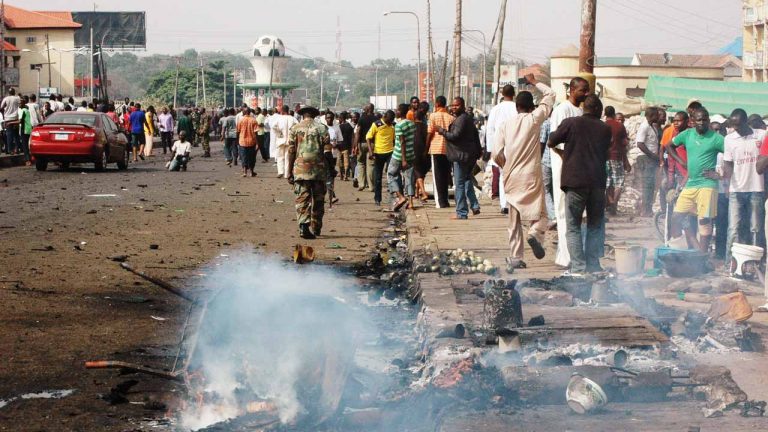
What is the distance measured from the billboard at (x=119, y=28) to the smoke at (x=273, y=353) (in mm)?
116018

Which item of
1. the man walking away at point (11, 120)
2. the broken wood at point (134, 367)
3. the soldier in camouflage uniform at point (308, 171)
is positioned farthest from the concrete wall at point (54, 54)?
the broken wood at point (134, 367)

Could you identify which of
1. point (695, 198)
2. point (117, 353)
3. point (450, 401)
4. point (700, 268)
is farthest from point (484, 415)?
point (695, 198)

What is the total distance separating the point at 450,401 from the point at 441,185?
13.5 meters

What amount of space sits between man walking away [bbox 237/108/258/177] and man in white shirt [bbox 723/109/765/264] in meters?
17.2

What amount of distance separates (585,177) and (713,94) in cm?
1641

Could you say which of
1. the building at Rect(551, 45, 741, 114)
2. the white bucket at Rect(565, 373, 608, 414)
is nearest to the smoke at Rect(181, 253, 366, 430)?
the white bucket at Rect(565, 373, 608, 414)

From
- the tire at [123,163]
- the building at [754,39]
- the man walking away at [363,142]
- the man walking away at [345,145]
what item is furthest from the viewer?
the building at [754,39]

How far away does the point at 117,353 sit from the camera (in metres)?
7.62

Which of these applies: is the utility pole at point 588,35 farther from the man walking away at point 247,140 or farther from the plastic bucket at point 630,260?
the man walking away at point 247,140

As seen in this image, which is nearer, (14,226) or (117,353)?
(117,353)

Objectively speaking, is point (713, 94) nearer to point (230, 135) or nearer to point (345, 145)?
point (345, 145)

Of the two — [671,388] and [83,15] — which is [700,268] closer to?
[671,388]

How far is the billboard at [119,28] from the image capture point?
391 ft

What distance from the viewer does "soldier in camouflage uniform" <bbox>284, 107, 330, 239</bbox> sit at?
15.0 metres
